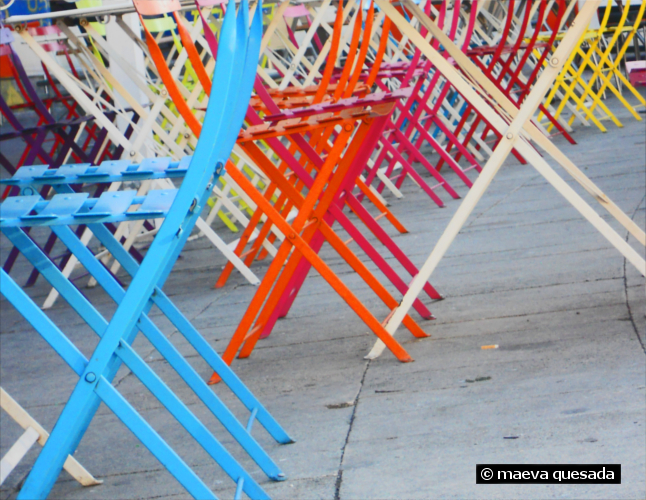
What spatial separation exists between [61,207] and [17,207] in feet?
0.31

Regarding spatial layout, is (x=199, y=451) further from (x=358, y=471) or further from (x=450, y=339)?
(x=450, y=339)

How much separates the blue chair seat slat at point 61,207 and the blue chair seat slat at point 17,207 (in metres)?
0.02

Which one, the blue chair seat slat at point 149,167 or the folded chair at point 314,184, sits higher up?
the folded chair at point 314,184

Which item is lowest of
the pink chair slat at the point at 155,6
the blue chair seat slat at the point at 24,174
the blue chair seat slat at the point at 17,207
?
the blue chair seat slat at the point at 17,207

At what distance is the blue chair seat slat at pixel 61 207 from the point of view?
5.21 feet

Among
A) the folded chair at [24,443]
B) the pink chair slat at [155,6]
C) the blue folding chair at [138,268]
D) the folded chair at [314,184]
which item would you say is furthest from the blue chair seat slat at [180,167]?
the folded chair at [314,184]

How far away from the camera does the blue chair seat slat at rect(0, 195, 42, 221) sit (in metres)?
1.64

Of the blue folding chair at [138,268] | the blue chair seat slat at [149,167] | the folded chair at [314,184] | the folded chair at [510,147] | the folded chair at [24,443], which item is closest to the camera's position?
the blue folding chair at [138,268]

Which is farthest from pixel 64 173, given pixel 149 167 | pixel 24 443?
pixel 24 443

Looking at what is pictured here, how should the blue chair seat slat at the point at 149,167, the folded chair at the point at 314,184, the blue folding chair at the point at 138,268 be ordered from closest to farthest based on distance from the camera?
the blue folding chair at the point at 138,268 → the blue chair seat slat at the point at 149,167 → the folded chair at the point at 314,184

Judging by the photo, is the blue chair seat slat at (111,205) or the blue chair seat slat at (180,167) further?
the blue chair seat slat at (180,167)

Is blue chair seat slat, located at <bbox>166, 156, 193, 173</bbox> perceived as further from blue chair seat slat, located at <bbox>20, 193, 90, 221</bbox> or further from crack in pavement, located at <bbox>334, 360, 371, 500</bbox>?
crack in pavement, located at <bbox>334, 360, 371, 500</bbox>

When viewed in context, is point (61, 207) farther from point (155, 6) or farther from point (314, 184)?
point (314, 184)

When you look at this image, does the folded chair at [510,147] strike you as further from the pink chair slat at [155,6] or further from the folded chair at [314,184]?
the pink chair slat at [155,6]
